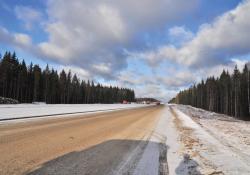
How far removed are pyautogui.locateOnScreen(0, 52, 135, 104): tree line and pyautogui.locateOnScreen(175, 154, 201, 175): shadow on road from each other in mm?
68168

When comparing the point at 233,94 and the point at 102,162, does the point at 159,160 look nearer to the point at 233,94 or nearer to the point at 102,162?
the point at 102,162

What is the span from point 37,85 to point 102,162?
79749 millimetres

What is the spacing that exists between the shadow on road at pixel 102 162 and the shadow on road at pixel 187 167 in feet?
1.08

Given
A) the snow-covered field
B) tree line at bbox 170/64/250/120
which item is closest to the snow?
the snow-covered field

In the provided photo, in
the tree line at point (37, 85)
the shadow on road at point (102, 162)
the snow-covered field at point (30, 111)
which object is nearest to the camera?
the shadow on road at point (102, 162)

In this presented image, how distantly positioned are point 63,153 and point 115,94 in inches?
6401

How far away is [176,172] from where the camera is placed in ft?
17.5

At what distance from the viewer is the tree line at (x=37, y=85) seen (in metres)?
68.8

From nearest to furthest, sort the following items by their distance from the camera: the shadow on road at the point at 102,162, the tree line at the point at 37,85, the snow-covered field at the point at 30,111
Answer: the shadow on road at the point at 102,162 → the snow-covered field at the point at 30,111 → the tree line at the point at 37,85

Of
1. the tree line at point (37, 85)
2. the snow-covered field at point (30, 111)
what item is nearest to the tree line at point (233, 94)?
Result: the snow-covered field at point (30, 111)

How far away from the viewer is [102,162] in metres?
5.98

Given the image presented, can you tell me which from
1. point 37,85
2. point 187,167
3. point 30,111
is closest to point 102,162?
point 187,167

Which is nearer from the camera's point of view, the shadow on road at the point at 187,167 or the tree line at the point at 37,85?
the shadow on road at the point at 187,167

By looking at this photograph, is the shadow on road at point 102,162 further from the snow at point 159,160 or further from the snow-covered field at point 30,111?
the snow-covered field at point 30,111
